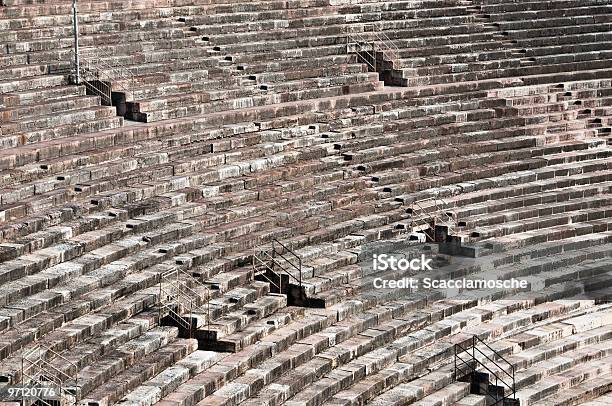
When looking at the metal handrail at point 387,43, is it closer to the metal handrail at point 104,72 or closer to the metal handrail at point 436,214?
the metal handrail at point 436,214

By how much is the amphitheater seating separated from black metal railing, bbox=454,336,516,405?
6.3 inches

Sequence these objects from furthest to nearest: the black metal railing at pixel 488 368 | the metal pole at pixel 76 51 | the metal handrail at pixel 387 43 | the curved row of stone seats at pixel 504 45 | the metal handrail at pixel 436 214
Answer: the curved row of stone seats at pixel 504 45 < the metal handrail at pixel 387 43 < the metal handrail at pixel 436 214 < the metal pole at pixel 76 51 < the black metal railing at pixel 488 368

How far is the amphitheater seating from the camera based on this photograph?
2277 cm

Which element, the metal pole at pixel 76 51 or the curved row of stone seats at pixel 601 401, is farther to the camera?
the metal pole at pixel 76 51

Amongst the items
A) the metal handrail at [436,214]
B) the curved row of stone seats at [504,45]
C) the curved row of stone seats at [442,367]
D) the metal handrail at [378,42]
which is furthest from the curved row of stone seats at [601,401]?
the metal handrail at [378,42]

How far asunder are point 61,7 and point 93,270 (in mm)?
8451

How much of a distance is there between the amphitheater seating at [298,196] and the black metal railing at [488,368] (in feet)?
0.53

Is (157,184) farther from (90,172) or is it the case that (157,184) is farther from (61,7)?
(61,7)

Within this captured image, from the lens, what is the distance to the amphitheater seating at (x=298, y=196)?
2277 cm

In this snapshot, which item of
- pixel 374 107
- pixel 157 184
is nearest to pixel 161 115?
pixel 157 184

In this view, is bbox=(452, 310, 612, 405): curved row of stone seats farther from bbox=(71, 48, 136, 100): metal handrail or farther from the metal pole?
the metal pole

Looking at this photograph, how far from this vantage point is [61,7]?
30.3 meters

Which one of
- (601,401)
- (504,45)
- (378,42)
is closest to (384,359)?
(601,401)

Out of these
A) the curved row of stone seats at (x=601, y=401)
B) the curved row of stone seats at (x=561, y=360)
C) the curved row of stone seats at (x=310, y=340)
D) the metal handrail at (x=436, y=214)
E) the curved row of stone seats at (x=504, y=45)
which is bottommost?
the curved row of stone seats at (x=601, y=401)
